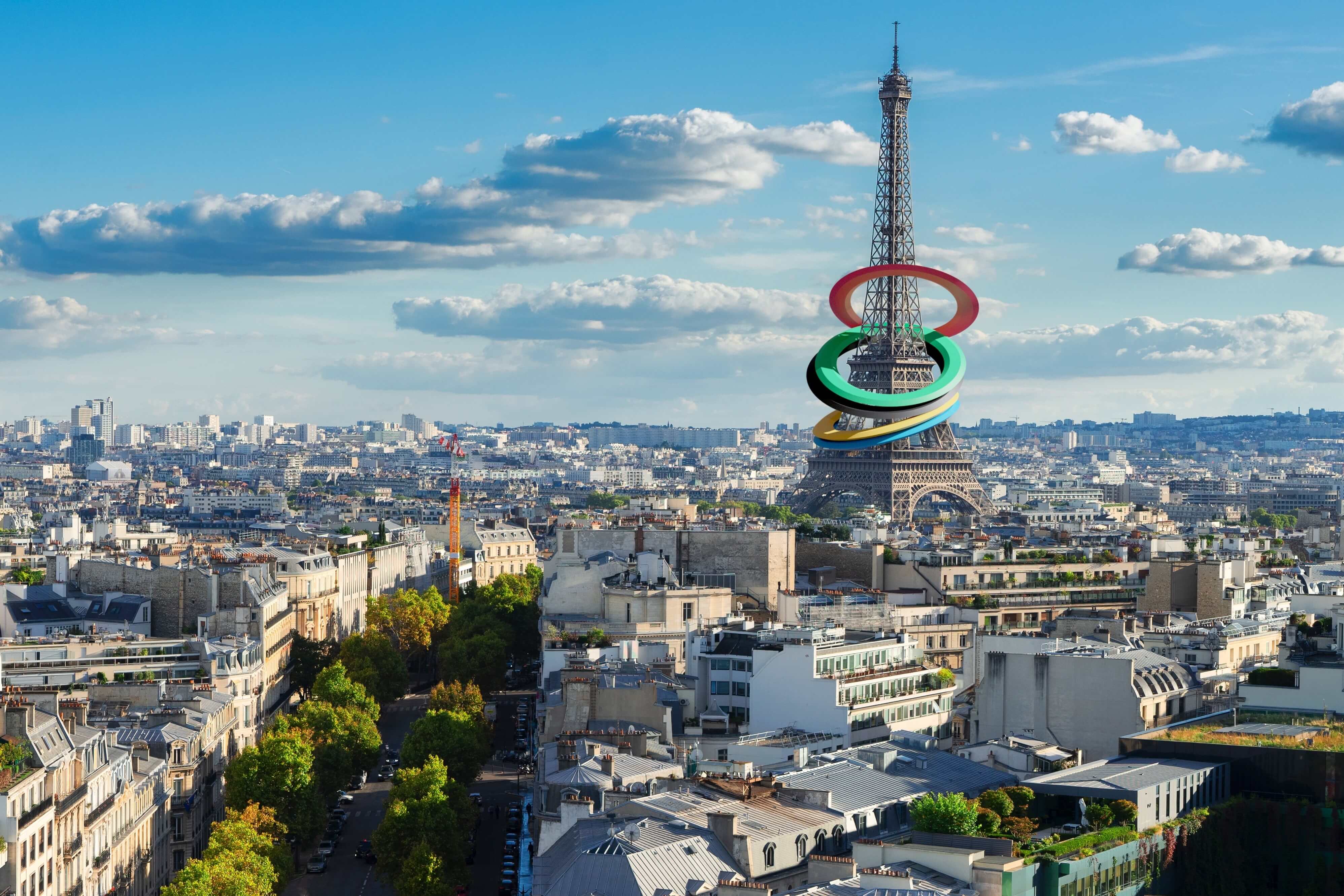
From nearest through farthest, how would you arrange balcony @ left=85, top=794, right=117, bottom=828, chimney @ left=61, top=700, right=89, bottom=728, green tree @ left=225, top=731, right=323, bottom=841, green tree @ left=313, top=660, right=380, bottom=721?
balcony @ left=85, top=794, right=117, bottom=828
chimney @ left=61, top=700, right=89, bottom=728
green tree @ left=225, top=731, right=323, bottom=841
green tree @ left=313, top=660, right=380, bottom=721

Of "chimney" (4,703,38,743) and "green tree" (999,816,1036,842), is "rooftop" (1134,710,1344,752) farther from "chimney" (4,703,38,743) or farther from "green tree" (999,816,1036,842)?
"chimney" (4,703,38,743)

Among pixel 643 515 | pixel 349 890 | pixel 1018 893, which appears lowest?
pixel 349 890

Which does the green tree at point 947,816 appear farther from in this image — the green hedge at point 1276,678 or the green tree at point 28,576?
the green tree at point 28,576

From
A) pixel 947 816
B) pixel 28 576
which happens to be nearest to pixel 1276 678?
pixel 947 816

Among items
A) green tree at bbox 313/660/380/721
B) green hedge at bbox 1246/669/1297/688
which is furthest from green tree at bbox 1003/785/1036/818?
green tree at bbox 313/660/380/721

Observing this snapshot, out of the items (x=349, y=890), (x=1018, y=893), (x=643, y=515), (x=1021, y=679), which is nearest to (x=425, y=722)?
(x=349, y=890)

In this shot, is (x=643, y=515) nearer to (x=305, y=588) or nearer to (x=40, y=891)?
(x=305, y=588)
